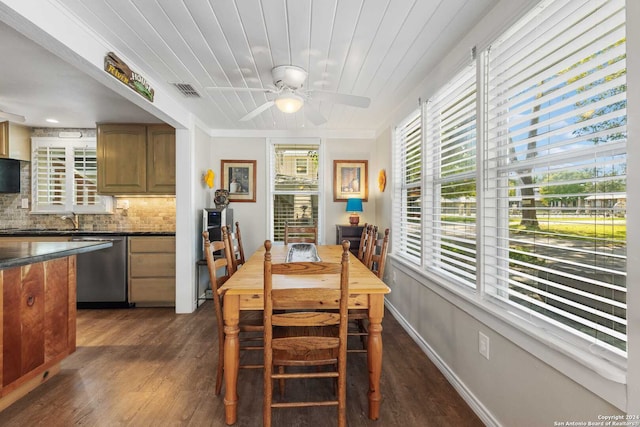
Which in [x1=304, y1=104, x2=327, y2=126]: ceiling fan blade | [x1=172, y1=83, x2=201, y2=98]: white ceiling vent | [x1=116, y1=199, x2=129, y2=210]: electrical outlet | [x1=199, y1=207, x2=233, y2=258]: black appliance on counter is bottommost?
[x1=199, y1=207, x2=233, y2=258]: black appliance on counter

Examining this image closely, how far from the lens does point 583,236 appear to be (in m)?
1.25

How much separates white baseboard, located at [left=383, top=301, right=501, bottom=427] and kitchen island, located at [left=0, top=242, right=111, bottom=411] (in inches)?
108

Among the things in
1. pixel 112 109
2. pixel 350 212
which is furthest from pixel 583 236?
pixel 112 109

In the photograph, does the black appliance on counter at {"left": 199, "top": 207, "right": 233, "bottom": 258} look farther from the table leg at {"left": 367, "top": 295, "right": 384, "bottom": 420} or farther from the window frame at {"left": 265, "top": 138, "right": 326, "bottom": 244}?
the table leg at {"left": 367, "top": 295, "right": 384, "bottom": 420}

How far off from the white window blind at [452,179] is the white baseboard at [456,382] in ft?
2.13

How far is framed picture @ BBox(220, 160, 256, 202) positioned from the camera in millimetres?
4523

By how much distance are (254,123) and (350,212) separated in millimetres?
1838

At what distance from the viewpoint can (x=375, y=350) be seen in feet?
5.86

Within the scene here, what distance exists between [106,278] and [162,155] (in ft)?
5.49

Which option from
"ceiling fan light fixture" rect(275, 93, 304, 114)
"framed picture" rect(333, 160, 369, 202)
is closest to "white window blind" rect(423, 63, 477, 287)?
"ceiling fan light fixture" rect(275, 93, 304, 114)

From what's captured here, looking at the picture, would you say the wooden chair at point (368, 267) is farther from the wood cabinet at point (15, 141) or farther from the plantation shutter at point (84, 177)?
the wood cabinet at point (15, 141)

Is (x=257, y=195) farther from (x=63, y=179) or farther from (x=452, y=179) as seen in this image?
(x=452, y=179)

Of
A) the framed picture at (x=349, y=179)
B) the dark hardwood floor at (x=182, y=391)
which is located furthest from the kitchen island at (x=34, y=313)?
the framed picture at (x=349, y=179)

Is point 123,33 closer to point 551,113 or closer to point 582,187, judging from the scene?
point 551,113
